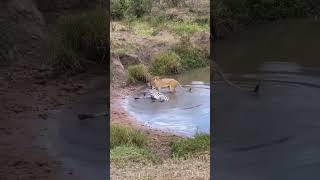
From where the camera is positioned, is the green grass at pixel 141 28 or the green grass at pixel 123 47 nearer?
the green grass at pixel 123 47

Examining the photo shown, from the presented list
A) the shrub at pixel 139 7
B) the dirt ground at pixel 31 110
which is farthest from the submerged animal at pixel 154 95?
the shrub at pixel 139 7

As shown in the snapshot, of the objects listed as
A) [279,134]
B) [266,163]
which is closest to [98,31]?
[279,134]

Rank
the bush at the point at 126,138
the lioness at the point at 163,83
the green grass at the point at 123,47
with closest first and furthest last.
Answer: the bush at the point at 126,138 < the lioness at the point at 163,83 < the green grass at the point at 123,47

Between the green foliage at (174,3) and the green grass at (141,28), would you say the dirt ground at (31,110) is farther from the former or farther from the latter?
the green foliage at (174,3)

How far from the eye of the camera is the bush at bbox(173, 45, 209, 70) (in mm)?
11734

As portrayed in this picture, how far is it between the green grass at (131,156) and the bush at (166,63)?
506 centimetres

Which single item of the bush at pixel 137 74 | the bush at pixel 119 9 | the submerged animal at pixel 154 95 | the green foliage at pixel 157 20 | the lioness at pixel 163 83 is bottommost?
the submerged animal at pixel 154 95

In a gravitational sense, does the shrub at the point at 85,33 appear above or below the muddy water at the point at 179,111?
above

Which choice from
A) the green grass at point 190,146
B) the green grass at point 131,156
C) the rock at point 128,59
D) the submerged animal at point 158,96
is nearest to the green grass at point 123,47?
the rock at point 128,59

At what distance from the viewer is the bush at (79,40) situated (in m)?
9.08

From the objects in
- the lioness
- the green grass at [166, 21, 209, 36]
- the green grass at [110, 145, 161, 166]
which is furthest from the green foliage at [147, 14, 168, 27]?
the green grass at [110, 145, 161, 166]

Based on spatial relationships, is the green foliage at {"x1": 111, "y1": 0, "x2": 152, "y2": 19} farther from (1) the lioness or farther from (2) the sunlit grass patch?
(1) the lioness

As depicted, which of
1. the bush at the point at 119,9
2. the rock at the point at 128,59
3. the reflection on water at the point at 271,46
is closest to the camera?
the reflection on water at the point at 271,46

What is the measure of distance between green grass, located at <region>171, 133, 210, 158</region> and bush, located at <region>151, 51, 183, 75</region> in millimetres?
4738
